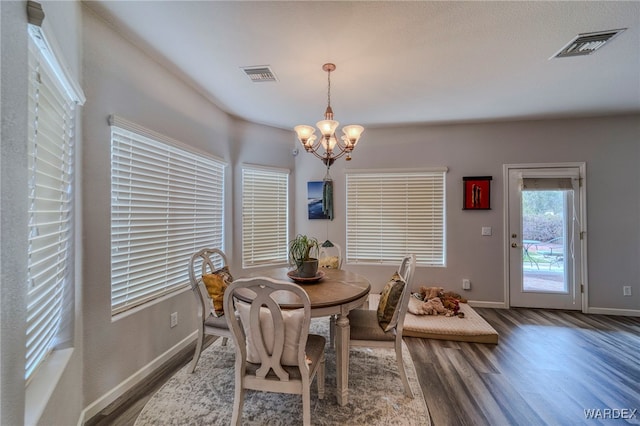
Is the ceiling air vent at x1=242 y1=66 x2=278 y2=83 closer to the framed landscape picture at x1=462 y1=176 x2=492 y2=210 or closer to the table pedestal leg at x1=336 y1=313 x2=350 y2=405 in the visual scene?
the table pedestal leg at x1=336 y1=313 x2=350 y2=405

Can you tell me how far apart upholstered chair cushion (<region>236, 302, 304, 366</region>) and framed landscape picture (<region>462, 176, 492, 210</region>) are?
342cm

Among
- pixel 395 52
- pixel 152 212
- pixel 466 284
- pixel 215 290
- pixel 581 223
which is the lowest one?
pixel 466 284

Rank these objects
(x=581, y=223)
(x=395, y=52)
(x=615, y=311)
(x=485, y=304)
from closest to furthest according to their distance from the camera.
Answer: (x=395, y=52), (x=615, y=311), (x=581, y=223), (x=485, y=304)

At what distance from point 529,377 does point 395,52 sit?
9.74 feet

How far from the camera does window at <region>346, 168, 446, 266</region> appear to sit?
4.00m

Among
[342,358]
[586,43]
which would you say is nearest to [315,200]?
[342,358]

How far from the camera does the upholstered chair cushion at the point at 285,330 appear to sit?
145 centimetres

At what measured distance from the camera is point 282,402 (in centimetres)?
188

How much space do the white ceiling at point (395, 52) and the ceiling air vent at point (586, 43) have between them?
6 centimetres

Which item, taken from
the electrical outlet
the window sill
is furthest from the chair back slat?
the electrical outlet

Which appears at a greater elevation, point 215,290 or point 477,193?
point 477,193

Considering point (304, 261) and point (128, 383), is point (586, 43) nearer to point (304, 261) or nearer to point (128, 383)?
point (304, 261)

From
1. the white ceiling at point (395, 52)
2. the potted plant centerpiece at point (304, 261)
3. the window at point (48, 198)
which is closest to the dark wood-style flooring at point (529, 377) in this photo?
the window at point (48, 198)

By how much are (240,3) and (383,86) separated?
160cm
